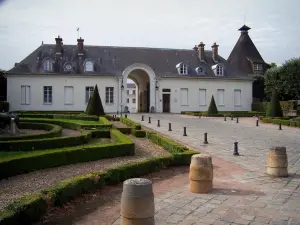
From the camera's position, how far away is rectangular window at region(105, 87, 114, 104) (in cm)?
3800

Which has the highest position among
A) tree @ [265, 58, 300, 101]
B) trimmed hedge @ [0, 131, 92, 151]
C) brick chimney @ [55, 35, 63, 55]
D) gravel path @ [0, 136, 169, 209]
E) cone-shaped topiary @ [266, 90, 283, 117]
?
brick chimney @ [55, 35, 63, 55]

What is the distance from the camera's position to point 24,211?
4.77 meters

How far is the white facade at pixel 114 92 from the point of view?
118 feet

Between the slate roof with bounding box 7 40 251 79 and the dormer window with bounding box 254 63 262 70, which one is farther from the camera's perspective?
the dormer window with bounding box 254 63 262 70

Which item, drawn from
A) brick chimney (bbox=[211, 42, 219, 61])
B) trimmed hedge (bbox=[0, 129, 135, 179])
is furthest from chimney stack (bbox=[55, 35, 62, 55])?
trimmed hedge (bbox=[0, 129, 135, 179])

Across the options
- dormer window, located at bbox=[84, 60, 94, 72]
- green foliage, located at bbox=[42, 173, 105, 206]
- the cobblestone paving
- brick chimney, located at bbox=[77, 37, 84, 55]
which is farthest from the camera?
brick chimney, located at bbox=[77, 37, 84, 55]

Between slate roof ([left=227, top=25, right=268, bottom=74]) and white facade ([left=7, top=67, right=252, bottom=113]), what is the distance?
21.2 ft

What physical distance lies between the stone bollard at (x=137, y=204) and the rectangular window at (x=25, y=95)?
34.3 metres

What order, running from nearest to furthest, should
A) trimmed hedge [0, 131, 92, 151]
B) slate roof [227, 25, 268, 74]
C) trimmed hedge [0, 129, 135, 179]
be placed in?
trimmed hedge [0, 129, 135, 179], trimmed hedge [0, 131, 92, 151], slate roof [227, 25, 268, 74]

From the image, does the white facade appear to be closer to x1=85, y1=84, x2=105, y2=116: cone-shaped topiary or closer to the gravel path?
x1=85, y1=84, x2=105, y2=116: cone-shaped topiary

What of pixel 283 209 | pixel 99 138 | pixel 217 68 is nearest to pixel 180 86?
pixel 217 68

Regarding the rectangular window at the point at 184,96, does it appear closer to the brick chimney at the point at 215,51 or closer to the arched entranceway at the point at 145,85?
the arched entranceway at the point at 145,85

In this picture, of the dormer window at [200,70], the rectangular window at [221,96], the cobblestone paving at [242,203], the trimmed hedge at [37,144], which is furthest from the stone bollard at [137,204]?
the rectangular window at [221,96]

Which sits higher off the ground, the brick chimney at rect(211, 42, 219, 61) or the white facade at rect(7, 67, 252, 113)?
the brick chimney at rect(211, 42, 219, 61)
